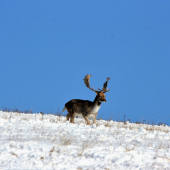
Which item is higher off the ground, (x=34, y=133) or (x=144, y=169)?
(x=34, y=133)

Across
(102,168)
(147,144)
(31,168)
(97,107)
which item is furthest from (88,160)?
(97,107)

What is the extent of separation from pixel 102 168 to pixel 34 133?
10.6 ft

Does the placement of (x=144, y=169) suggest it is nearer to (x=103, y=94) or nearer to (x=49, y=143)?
(x=49, y=143)

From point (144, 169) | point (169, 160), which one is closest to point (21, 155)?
point (144, 169)

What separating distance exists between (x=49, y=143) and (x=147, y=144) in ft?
8.95

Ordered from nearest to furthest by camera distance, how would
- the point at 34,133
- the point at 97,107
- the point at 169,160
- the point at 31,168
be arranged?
the point at 31,168, the point at 169,160, the point at 34,133, the point at 97,107

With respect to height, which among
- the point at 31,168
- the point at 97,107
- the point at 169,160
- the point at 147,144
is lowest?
the point at 31,168

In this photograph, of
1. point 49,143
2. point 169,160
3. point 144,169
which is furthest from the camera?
point 49,143

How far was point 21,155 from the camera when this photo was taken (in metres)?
4.93

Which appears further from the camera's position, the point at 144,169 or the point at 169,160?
the point at 169,160

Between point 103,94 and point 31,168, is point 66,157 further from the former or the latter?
point 103,94

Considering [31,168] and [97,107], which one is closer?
[31,168]

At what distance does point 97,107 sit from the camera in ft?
39.1

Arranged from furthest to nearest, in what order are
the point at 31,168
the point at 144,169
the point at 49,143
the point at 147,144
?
the point at 147,144 < the point at 49,143 < the point at 144,169 < the point at 31,168
